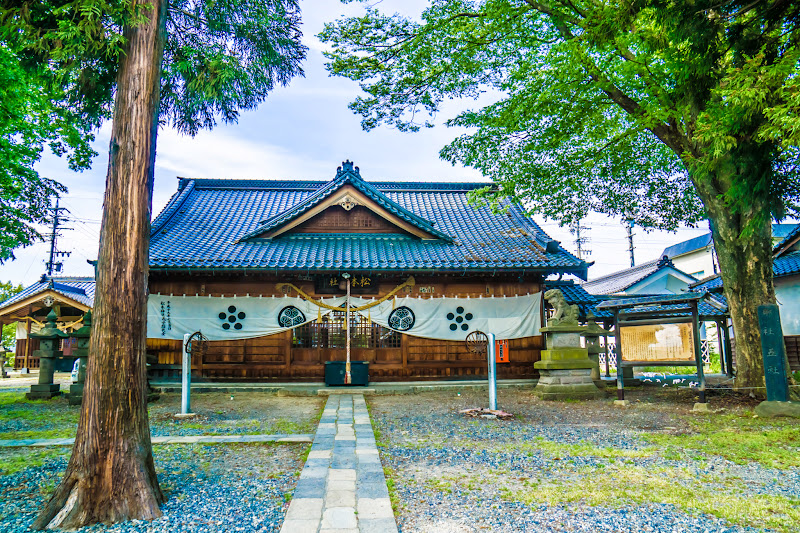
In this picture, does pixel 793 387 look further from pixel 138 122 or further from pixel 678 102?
pixel 138 122

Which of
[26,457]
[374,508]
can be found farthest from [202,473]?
[26,457]

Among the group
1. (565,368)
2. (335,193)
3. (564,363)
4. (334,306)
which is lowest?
(565,368)

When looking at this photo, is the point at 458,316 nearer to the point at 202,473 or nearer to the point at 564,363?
the point at 564,363

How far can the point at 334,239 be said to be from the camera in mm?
14508

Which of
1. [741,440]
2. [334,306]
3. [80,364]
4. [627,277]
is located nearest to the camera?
[741,440]

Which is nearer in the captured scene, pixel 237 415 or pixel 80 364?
pixel 237 415

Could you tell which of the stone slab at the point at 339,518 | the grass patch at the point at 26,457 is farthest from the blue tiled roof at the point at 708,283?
the grass patch at the point at 26,457

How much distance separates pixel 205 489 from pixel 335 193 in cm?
1111

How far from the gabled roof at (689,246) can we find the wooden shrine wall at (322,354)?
90.7ft

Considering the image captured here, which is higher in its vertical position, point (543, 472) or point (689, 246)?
point (689, 246)

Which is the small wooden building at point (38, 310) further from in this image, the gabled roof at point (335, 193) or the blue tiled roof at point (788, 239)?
the blue tiled roof at point (788, 239)

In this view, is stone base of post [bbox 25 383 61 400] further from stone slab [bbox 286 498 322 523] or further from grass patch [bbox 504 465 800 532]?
grass patch [bbox 504 465 800 532]

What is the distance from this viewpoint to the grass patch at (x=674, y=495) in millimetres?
3658

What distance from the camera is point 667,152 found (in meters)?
13.0
